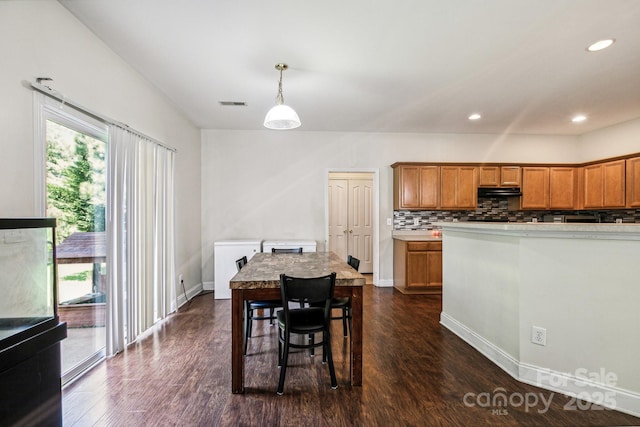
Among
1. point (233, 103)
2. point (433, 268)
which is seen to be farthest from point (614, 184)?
point (233, 103)

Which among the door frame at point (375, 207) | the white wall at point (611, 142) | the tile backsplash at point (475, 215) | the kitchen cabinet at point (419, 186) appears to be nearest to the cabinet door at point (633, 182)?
the white wall at point (611, 142)

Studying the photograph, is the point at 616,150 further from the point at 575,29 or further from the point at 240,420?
the point at 240,420

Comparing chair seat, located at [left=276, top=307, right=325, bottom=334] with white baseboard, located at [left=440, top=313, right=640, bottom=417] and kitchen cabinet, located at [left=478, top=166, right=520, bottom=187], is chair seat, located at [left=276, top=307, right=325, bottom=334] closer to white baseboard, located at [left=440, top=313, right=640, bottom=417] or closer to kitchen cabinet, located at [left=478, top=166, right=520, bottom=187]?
white baseboard, located at [left=440, top=313, right=640, bottom=417]

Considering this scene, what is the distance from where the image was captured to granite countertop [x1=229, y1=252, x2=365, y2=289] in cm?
197

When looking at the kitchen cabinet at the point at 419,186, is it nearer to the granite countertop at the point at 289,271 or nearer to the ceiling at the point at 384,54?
the ceiling at the point at 384,54

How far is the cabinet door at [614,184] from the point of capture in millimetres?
4281

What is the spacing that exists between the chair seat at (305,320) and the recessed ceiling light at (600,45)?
3154 mm

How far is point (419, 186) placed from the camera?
477 centimetres

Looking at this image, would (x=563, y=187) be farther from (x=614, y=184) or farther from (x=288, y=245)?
(x=288, y=245)

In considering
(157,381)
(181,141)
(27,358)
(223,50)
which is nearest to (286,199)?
(181,141)

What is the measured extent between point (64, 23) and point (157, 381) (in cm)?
268

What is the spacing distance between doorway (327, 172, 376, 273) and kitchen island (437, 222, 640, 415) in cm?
370

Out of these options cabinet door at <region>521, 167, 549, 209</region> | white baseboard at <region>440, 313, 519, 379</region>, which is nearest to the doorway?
cabinet door at <region>521, 167, 549, 209</region>

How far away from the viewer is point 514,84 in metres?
3.13
